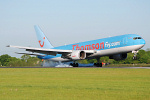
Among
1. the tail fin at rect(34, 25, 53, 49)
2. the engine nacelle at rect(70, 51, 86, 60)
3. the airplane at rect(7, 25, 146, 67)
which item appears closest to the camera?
the airplane at rect(7, 25, 146, 67)

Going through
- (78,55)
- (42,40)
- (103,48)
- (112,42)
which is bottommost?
(78,55)

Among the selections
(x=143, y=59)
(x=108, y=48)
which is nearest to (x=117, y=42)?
(x=108, y=48)

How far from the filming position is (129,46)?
41625 mm

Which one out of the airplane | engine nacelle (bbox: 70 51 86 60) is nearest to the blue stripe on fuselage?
the airplane

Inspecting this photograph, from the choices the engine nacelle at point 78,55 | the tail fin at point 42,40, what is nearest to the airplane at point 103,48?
the engine nacelle at point 78,55

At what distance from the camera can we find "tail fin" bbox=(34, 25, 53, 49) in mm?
59344

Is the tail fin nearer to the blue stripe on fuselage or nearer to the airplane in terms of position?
the airplane

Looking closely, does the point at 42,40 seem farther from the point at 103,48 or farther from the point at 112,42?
the point at 112,42

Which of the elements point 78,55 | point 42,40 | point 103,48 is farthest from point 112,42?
point 42,40

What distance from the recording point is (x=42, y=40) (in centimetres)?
5969

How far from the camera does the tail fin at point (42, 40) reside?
59344mm

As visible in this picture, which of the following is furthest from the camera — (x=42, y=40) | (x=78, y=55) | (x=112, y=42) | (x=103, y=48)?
(x=42, y=40)
